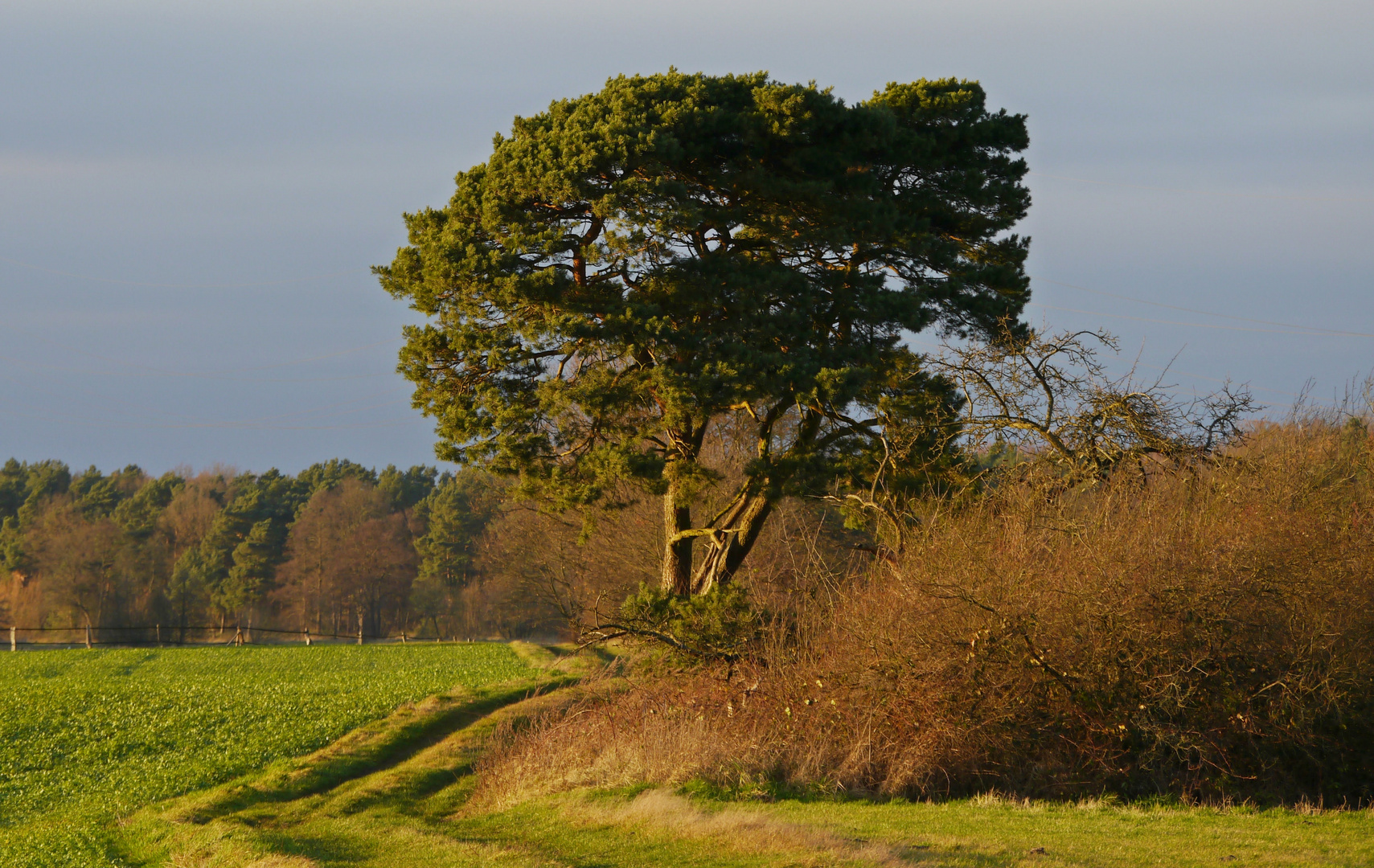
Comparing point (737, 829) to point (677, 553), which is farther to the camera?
point (677, 553)

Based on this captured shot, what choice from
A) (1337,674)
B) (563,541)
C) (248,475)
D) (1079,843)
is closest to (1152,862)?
(1079,843)

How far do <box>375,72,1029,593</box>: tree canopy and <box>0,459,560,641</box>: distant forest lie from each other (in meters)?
45.5

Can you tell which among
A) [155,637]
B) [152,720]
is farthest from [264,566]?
[152,720]

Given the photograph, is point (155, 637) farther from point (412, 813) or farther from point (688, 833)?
point (688, 833)

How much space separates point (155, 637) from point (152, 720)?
114ft

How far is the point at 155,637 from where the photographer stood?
52.4 m

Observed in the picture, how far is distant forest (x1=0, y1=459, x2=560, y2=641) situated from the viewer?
218 ft

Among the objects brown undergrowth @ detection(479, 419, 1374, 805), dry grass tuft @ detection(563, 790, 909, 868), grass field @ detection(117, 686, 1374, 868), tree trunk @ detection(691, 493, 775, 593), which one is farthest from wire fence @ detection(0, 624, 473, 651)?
dry grass tuft @ detection(563, 790, 909, 868)

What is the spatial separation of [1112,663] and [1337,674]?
8.00 feet

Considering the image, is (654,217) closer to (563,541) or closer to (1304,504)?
(1304,504)

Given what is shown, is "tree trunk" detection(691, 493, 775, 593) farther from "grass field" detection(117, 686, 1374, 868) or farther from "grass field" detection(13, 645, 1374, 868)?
"grass field" detection(117, 686, 1374, 868)

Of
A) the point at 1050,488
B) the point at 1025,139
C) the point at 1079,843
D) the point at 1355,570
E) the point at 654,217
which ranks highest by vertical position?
the point at 1025,139

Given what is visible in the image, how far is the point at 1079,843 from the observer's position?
8.83 meters

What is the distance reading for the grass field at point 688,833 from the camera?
8469mm
